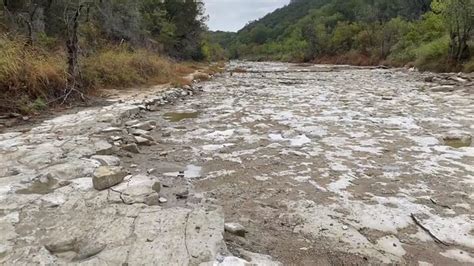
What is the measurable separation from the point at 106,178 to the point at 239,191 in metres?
1.30

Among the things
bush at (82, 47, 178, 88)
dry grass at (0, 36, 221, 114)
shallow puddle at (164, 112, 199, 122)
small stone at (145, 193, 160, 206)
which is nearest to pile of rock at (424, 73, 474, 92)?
shallow puddle at (164, 112, 199, 122)

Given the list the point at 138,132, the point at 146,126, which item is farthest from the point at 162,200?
the point at 146,126

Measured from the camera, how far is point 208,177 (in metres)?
4.14

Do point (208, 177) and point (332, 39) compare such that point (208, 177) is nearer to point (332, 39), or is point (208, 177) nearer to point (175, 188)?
point (175, 188)

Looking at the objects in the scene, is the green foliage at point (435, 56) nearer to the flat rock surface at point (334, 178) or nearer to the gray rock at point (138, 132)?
the flat rock surface at point (334, 178)

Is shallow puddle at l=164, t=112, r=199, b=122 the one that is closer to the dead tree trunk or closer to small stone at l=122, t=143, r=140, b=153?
the dead tree trunk

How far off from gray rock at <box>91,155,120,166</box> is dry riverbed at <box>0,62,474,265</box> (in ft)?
0.07

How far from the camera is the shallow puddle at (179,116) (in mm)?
7613

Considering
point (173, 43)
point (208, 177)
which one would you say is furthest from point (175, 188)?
point (173, 43)

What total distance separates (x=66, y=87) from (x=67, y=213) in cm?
606

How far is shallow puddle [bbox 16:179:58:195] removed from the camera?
3244 mm

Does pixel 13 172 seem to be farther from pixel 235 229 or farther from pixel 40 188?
pixel 235 229

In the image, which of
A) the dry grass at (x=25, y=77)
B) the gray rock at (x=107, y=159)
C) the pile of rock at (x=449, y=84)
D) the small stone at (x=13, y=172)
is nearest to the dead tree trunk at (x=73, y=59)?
the dry grass at (x=25, y=77)

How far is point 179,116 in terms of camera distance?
26.1 feet
